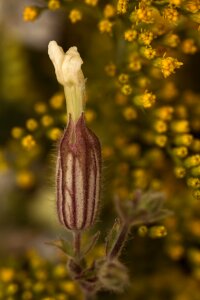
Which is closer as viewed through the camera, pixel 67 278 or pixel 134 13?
pixel 134 13

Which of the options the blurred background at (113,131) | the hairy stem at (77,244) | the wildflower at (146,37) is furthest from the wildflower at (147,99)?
the hairy stem at (77,244)

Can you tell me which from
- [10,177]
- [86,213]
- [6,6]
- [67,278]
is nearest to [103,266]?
[86,213]

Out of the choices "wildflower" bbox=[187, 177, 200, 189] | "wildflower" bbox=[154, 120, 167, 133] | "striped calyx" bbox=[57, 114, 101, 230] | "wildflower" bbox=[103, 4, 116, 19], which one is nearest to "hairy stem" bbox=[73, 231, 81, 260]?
"striped calyx" bbox=[57, 114, 101, 230]

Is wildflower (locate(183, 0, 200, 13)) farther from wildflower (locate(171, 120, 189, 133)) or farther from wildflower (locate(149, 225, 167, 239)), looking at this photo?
wildflower (locate(149, 225, 167, 239))

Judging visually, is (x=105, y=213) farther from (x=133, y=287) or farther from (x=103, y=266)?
(x=103, y=266)

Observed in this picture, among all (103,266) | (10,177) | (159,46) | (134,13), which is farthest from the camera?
(10,177)

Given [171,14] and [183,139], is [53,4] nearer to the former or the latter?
[171,14]
